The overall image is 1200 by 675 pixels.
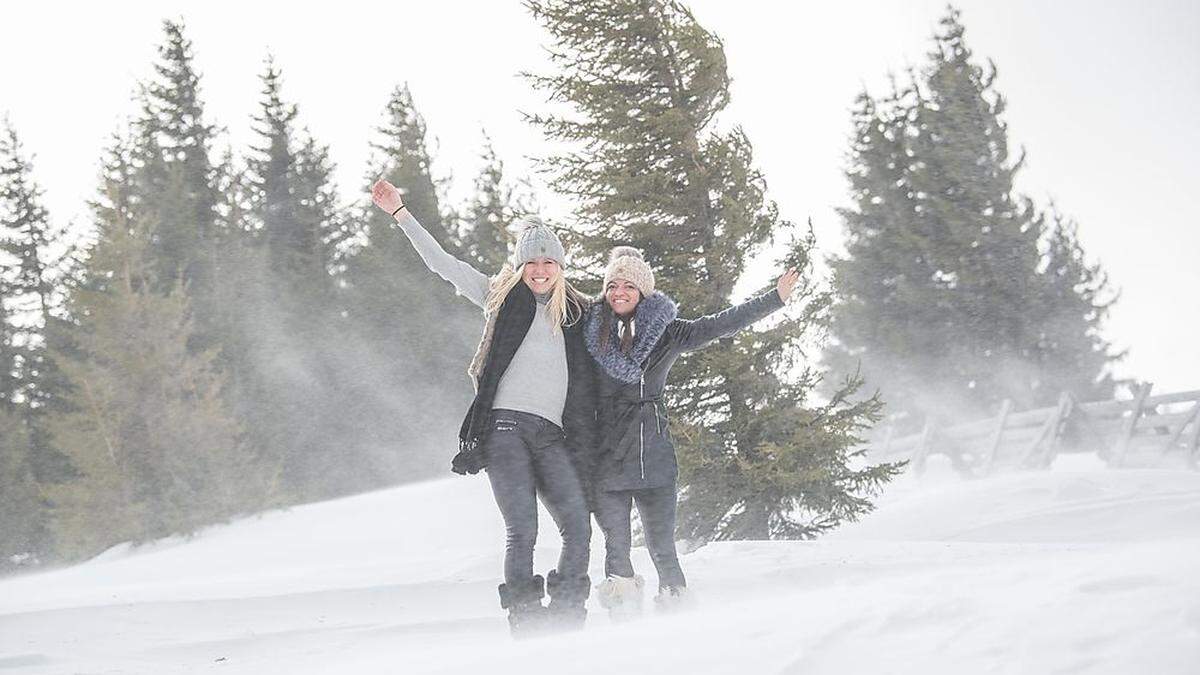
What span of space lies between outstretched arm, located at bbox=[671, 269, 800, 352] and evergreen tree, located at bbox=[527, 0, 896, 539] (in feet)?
15.2

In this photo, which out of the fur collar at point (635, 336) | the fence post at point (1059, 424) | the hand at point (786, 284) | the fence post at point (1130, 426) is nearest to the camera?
the fur collar at point (635, 336)

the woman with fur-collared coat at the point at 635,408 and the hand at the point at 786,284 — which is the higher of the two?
the hand at the point at 786,284

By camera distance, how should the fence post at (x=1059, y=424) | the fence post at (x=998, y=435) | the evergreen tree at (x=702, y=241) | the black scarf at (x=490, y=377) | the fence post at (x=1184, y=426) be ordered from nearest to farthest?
1. the black scarf at (x=490, y=377)
2. the evergreen tree at (x=702, y=241)
3. the fence post at (x=1184, y=426)
4. the fence post at (x=1059, y=424)
5. the fence post at (x=998, y=435)

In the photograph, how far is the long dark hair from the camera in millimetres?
4930

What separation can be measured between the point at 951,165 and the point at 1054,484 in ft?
45.2

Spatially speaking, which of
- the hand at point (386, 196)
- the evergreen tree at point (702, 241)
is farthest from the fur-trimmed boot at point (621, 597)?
the evergreen tree at point (702, 241)

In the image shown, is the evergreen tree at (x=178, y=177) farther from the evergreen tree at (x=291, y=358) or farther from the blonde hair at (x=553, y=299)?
the blonde hair at (x=553, y=299)

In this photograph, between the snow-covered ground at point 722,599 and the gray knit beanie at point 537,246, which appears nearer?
the snow-covered ground at point 722,599

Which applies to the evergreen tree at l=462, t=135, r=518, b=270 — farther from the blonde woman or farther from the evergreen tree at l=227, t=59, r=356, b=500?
the blonde woman

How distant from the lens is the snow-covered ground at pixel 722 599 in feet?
8.85

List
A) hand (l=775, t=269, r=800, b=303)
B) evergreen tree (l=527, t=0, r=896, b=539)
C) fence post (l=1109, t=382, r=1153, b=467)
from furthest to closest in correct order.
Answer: fence post (l=1109, t=382, r=1153, b=467) < evergreen tree (l=527, t=0, r=896, b=539) < hand (l=775, t=269, r=800, b=303)

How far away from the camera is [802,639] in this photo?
2914 mm

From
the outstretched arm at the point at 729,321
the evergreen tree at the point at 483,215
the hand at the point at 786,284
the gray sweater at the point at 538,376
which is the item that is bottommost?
the gray sweater at the point at 538,376

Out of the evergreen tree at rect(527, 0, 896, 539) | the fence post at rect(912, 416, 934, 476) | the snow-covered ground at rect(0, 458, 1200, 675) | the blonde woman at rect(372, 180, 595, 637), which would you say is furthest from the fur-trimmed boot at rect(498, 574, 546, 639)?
the fence post at rect(912, 416, 934, 476)
